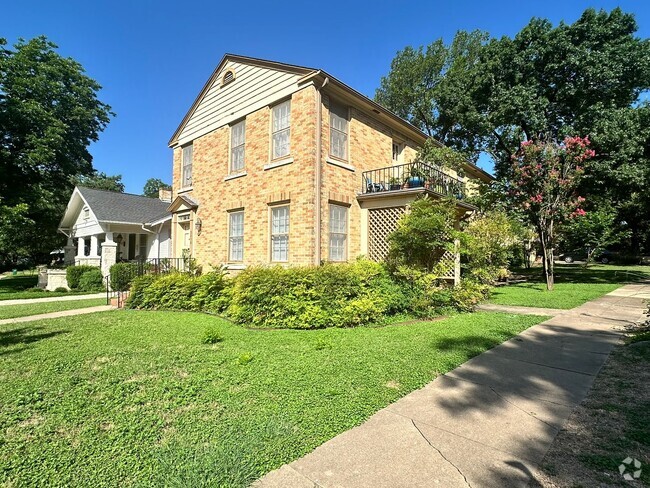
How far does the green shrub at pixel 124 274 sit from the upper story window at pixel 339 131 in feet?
32.4

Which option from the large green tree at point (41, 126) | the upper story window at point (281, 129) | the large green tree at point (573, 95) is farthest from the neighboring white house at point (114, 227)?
the large green tree at point (573, 95)

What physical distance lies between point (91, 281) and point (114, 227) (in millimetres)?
3409

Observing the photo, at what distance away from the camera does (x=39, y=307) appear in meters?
10.4

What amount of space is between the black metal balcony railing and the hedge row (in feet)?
10.2

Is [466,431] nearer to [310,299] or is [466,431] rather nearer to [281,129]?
[310,299]

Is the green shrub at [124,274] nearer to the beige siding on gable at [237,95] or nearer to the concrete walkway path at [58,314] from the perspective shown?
the concrete walkway path at [58,314]

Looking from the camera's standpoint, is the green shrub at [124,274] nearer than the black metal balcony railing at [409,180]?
No

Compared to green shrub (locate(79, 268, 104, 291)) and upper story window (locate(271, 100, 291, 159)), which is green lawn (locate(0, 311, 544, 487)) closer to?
upper story window (locate(271, 100, 291, 159))

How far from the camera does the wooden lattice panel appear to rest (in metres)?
10.2

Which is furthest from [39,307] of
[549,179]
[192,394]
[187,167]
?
[549,179]

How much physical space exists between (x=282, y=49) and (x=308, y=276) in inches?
482

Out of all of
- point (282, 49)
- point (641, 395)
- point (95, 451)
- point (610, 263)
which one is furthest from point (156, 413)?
point (610, 263)

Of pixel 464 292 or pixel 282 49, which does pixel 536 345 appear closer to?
pixel 464 292

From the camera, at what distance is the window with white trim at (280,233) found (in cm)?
1020
